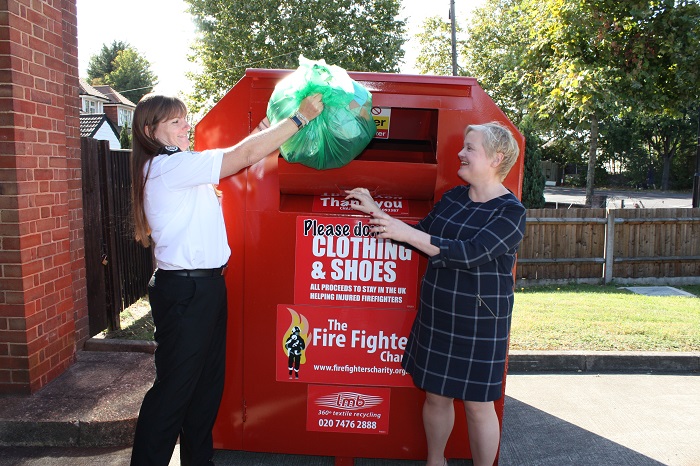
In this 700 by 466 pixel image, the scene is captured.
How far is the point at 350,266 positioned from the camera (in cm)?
263

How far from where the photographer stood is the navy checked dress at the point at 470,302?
2.26 meters

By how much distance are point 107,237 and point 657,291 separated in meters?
7.02

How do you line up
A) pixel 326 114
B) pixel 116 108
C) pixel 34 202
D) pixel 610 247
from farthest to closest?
pixel 116 108, pixel 610 247, pixel 34 202, pixel 326 114

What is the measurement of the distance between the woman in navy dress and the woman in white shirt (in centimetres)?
56

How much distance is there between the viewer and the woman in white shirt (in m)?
2.16

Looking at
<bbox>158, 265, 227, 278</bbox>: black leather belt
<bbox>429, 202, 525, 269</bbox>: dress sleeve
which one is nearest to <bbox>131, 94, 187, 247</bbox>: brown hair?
<bbox>158, 265, 227, 278</bbox>: black leather belt

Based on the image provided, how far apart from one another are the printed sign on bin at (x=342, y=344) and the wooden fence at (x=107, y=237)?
104 inches

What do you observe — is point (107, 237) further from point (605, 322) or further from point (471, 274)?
point (605, 322)

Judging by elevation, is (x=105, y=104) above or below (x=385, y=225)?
above

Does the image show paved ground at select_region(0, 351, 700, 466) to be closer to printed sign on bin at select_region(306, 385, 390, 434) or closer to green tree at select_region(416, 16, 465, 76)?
printed sign on bin at select_region(306, 385, 390, 434)

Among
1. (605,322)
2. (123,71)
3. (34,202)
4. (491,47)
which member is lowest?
(605,322)

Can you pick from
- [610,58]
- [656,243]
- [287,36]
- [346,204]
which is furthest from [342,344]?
[287,36]

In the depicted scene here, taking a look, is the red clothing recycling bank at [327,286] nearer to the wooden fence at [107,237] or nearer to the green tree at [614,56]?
the wooden fence at [107,237]

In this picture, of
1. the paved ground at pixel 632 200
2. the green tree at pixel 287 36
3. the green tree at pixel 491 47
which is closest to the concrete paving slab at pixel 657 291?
the paved ground at pixel 632 200
